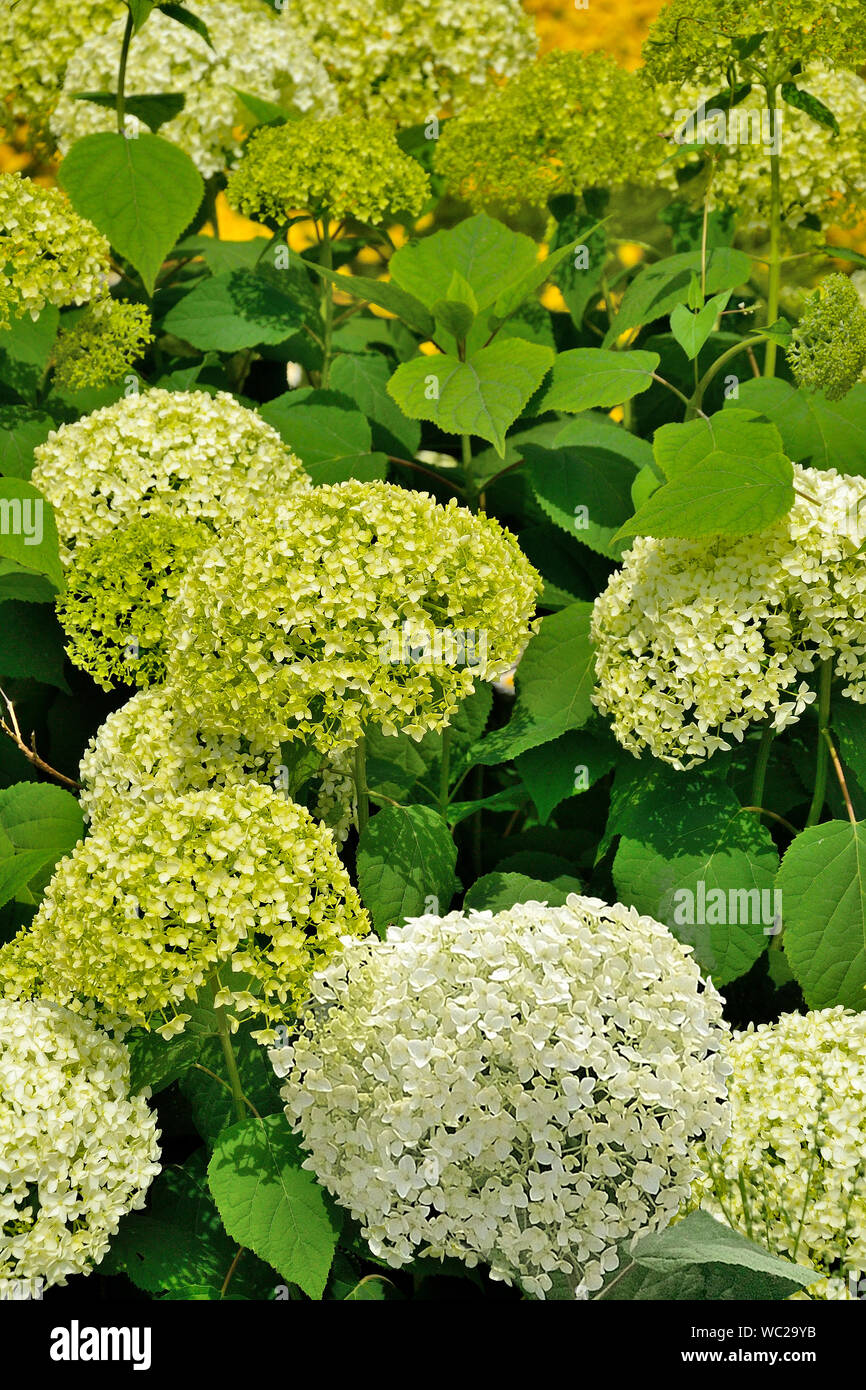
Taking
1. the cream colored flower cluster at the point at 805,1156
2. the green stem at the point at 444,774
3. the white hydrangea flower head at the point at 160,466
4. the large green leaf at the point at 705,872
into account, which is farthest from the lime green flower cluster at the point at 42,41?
the cream colored flower cluster at the point at 805,1156

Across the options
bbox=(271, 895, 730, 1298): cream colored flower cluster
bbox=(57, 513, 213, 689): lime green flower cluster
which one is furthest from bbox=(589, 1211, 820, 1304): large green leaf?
bbox=(57, 513, 213, 689): lime green flower cluster

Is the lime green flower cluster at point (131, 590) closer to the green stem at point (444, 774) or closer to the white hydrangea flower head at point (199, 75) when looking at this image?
the green stem at point (444, 774)

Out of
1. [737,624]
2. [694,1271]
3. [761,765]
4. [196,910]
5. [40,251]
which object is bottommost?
[694,1271]

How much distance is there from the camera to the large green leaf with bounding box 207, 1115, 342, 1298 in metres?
1.38

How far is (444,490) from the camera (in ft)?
7.29

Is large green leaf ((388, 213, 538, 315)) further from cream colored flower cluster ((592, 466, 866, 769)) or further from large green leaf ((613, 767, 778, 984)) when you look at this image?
large green leaf ((613, 767, 778, 984))

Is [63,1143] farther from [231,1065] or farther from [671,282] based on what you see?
[671,282]

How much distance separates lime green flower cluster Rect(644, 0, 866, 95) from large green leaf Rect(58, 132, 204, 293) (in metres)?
0.71

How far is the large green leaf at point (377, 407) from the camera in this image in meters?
2.20

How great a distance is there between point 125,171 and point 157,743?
96 centimetres

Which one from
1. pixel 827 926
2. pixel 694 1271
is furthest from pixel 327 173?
pixel 694 1271

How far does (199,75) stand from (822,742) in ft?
5.45

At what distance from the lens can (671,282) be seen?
6.94 ft
